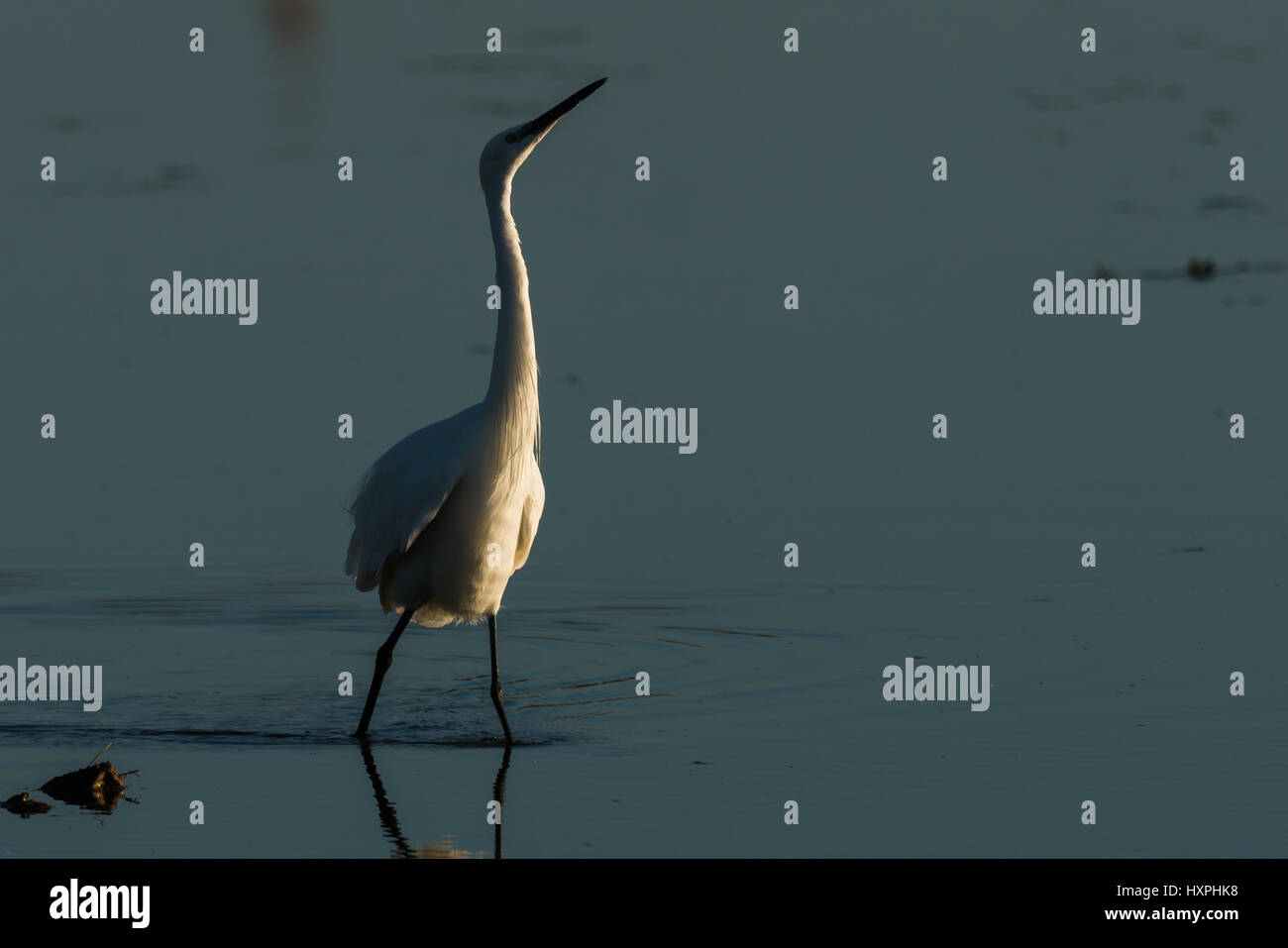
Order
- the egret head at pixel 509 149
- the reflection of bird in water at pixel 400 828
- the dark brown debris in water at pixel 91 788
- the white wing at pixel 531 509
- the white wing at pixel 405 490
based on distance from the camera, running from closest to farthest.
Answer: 1. the reflection of bird in water at pixel 400 828
2. the dark brown debris in water at pixel 91 788
3. the white wing at pixel 405 490
4. the egret head at pixel 509 149
5. the white wing at pixel 531 509

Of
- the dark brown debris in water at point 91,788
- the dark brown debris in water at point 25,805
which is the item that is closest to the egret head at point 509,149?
the dark brown debris in water at point 91,788

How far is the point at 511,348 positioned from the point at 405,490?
0.91m

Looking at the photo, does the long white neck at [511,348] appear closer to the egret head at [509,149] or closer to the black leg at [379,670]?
the egret head at [509,149]

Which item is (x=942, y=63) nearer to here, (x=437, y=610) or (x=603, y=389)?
(x=603, y=389)

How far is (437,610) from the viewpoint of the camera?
11055mm

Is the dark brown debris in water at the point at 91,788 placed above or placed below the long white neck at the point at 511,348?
below

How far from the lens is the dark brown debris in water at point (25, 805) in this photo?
9.01 meters

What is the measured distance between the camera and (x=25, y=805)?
9016 millimetres

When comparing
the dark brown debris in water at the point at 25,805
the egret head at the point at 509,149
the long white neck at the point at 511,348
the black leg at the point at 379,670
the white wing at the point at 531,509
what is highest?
the egret head at the point at 509,149

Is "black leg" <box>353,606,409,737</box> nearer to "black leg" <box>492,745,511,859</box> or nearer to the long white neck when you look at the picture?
"black leg" <box>492,745,511,859</box>

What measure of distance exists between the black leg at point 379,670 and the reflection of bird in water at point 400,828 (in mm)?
481

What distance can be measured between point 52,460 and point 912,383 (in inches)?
282

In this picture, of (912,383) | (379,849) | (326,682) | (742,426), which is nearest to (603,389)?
(742,426)

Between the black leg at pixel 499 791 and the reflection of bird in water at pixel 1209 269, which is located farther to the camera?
the reflection of bird in water at pixel 1209 269
